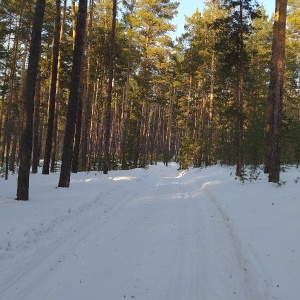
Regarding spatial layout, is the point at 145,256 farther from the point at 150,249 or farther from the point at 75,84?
the point at 75,84

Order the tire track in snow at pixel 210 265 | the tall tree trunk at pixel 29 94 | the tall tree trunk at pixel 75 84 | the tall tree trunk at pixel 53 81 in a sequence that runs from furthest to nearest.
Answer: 1. the tall tree trunk at pixel 53 81
2. the tall tree trunk at pixel 75 84
3. the tall tree trunk at pixel 29 94
4. the tire track in snow at pixel 210 265

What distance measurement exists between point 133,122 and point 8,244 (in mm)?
24062

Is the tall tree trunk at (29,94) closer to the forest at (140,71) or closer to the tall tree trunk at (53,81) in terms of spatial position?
the forest at (140,71)

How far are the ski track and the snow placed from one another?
15mm

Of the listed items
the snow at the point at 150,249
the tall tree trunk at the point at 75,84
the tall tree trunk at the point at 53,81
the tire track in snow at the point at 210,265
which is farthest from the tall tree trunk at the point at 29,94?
the tall tree trunk at the point at 53,81

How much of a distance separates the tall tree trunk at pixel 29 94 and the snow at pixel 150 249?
678 millimetres

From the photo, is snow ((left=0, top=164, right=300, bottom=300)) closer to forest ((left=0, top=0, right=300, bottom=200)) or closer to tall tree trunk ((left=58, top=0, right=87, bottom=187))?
tall tree trunk ((left=58, top=0, right=87, bottom=187))

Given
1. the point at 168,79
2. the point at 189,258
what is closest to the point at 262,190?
the point at 189,258

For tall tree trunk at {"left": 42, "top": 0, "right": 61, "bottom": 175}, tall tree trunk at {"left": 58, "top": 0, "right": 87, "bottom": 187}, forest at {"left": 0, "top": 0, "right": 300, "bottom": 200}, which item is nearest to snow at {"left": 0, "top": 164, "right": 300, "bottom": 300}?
tall tree trunk at {"left": 58, "top": 0, "right": 87, "bottom": 187}

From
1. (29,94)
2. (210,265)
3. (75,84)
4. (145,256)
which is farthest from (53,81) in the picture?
(210,265)

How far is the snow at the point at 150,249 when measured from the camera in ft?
13.6

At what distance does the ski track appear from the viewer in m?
4.11

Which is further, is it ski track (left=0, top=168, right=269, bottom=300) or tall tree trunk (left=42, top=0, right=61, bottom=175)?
tall tree trunk (left=42, top=0, right=61, bottom=175)

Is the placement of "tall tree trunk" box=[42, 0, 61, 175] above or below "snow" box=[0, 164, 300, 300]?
above
